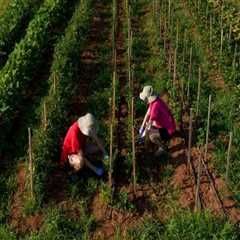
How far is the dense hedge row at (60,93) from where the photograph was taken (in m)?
9.37

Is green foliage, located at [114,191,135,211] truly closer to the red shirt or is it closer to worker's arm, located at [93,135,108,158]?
worker's arm, located at [93,135,108,158]

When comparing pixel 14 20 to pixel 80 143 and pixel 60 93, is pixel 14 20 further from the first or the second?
pixel 80 143

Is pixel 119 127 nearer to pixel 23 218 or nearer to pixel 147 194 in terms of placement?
pixel 147 194

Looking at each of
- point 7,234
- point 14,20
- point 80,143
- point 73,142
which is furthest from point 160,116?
point 14,20

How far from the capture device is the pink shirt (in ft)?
31.7

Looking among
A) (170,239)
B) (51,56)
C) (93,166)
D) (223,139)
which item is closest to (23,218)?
(93,166)

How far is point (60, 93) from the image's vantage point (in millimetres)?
11461

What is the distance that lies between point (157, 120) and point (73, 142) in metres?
1.45

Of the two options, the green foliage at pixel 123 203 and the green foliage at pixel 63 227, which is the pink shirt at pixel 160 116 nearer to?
the green foliage at pixel 123 203

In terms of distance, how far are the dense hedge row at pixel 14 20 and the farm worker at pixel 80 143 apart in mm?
4654

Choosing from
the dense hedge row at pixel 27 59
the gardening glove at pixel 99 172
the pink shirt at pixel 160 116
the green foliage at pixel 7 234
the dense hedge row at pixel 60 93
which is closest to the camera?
the green foliage at pixel 7 234

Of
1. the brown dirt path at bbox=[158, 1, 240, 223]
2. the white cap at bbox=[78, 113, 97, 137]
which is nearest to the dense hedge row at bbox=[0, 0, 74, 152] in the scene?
the white cap at bbox=[78, 113, 97, 137]

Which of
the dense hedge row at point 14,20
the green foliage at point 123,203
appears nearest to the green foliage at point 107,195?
the green foliage at point 123,203

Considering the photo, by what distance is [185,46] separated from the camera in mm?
13461
